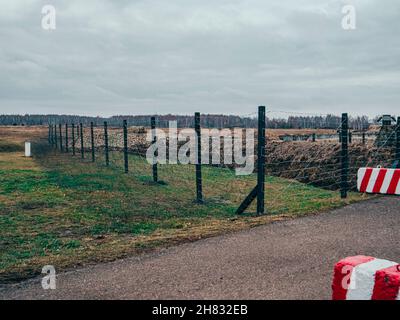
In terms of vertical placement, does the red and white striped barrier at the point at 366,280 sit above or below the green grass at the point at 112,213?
above

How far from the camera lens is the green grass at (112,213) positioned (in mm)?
6668

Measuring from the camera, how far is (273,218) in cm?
856

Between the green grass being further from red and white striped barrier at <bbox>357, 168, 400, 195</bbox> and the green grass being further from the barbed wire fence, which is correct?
red and white striped barrier at <bbox>357, 168, 400, 195</bbox>

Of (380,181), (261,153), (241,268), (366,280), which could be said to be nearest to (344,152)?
(261,153)

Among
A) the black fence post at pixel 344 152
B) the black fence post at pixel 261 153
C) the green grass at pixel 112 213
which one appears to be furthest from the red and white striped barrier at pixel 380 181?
the black fence post at pixel 344 152

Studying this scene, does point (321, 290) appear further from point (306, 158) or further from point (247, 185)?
point (306, 158)

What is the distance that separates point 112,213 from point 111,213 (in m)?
0.02

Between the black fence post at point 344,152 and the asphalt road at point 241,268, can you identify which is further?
the black fence post at point 344,152

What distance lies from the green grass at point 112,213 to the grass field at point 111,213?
0.05 feet

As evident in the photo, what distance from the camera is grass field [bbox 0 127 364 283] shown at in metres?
6.64

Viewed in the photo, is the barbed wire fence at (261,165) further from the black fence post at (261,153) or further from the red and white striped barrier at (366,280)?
the red and white striped barrier at (366,280)

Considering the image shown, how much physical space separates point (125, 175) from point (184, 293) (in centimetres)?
1440
